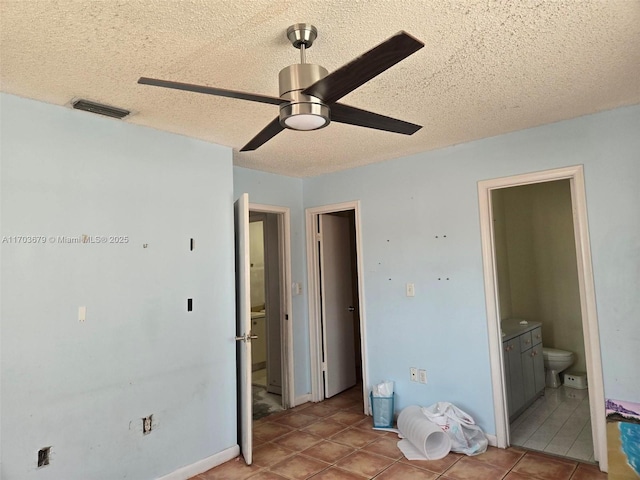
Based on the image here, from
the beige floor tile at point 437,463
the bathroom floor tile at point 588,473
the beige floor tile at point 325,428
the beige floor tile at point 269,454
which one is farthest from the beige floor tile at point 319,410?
the bathroom floor tile at point 588,473

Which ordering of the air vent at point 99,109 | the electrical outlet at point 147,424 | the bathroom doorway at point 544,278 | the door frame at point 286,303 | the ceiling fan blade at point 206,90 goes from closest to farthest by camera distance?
the ceiling fan blade at point 206,90 → the air vent at point 99,109 → the electrical outlet at point 147,424 → the door frame at point 286,303 → the bathroom doorway at point 544,278

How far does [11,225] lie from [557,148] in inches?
139

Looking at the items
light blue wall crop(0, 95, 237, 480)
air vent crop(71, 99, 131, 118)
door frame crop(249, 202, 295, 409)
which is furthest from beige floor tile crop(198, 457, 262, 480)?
air vent crop(71, 99, 131, 118)

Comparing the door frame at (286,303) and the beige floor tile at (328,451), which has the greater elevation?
the door frame at (286,303)

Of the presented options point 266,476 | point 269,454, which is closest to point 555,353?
point 269,454

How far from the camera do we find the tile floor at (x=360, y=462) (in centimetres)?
267

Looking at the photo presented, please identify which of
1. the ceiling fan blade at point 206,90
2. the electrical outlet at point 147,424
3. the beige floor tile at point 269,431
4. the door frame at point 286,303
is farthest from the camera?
the door frame at point 286,303

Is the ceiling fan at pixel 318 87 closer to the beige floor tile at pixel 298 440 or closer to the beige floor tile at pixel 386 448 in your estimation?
the beige floor tile at pixel 386 448

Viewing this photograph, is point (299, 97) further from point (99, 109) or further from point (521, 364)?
point (521, 364)

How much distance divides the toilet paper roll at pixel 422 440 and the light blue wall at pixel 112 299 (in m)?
1.40

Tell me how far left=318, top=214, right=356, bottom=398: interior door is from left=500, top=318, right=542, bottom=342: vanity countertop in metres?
1.74

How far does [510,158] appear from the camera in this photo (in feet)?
9.99

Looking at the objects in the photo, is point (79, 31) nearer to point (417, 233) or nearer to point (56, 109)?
point (56, 109)

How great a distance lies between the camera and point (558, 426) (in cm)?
341
